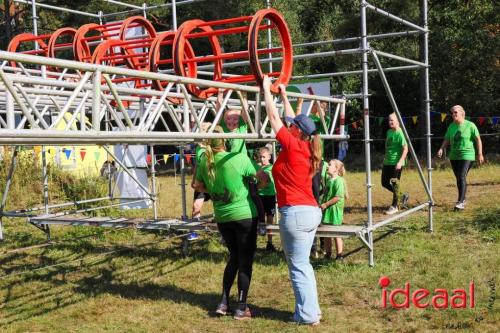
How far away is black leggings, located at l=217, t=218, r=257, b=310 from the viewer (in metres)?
4.91

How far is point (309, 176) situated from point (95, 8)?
1803 centimetres

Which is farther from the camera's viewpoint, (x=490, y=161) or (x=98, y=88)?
(x=490, y=161)

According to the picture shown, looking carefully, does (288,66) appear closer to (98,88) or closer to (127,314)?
(98,88)

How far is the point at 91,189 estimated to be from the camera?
12320 mm

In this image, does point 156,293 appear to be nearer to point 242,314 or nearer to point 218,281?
point 218,281

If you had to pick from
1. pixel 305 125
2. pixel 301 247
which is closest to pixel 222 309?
pixel 301 247

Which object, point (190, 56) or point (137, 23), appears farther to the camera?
point (137, 23)

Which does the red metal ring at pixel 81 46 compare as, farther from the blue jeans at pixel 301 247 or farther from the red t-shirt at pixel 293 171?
the blue jeans at pixel 301 247

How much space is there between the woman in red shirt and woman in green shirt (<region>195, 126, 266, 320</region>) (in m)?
0.44

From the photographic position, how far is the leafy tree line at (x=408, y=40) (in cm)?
1906

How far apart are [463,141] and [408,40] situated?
14.2 metres

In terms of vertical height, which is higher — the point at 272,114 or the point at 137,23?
the point at 137,23

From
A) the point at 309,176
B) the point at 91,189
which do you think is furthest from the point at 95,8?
the point at 309,176

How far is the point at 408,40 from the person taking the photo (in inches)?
859
